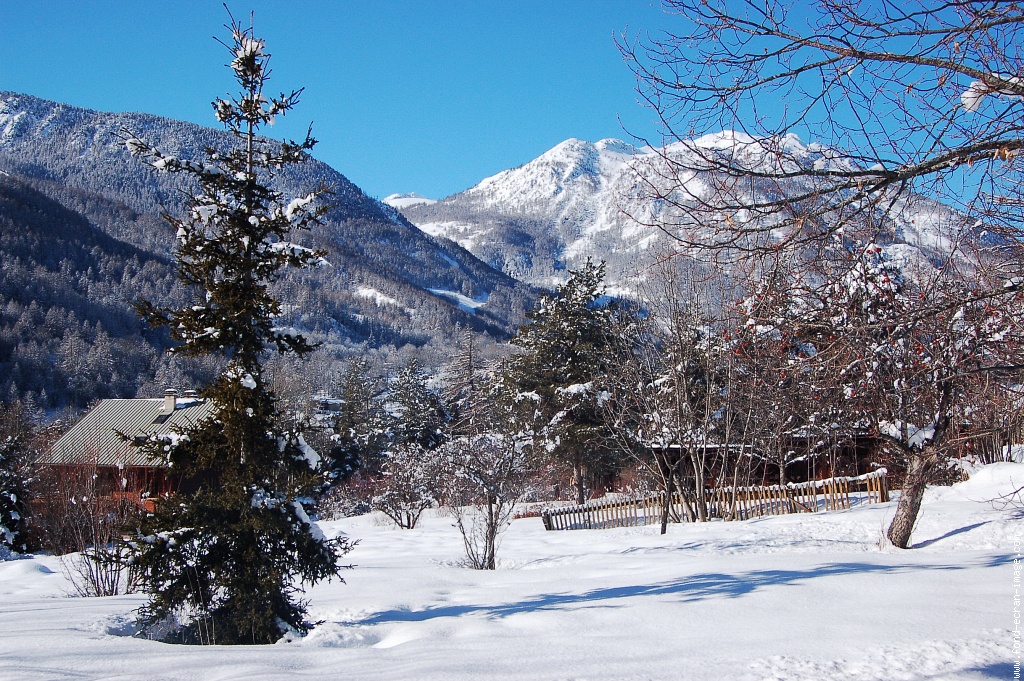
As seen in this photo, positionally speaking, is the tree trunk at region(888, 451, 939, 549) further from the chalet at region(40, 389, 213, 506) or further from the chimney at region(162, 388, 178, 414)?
the chimney at region(162, 388, 178, 414)

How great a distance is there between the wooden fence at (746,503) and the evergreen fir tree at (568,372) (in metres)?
7.64

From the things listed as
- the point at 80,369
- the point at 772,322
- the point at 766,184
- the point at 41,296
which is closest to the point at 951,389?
the point at 772,322

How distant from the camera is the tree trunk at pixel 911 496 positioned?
1173 centimetres

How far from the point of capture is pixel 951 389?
989cm

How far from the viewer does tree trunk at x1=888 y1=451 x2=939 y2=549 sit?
11734mm

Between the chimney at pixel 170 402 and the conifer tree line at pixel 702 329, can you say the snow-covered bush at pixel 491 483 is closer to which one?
the conifer tree line at pixel 702 329

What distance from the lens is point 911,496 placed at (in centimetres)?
1202

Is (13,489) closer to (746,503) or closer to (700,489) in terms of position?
(700,489)

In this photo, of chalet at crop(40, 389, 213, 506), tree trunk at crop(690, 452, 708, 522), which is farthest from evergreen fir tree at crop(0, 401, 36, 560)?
tree trunk at crop(690, 452, 708, 522)

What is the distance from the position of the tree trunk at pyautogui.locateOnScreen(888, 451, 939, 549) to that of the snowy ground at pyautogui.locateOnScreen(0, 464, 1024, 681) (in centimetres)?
87

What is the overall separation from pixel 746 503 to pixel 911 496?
8685mm

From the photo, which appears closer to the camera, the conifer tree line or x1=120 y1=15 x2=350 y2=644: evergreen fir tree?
the conifer tree line

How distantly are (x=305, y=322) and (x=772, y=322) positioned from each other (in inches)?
7162

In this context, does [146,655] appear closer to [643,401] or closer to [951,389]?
[951,389]
